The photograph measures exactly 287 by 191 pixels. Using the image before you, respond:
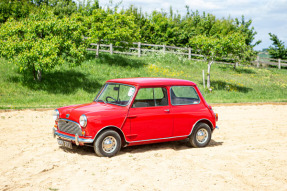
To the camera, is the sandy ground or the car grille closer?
the sandy ground

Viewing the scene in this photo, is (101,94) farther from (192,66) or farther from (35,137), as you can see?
(192,66)

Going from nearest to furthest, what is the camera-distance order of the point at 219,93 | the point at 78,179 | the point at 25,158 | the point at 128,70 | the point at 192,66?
the point at 78,179
the point at 25,158
the point at 219,93
the point at 128,70
the point at 192,66

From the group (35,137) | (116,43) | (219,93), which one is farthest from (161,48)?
(35,137)

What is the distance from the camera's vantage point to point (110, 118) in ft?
24.0

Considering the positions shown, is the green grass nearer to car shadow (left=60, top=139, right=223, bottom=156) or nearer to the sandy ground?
the sandy ground

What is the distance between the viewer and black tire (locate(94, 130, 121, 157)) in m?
7.25

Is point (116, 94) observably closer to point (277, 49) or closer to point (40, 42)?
point (40, 42)

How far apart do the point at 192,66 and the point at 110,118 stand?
76.7 ft

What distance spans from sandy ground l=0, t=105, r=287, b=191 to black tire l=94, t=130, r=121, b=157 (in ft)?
0.53

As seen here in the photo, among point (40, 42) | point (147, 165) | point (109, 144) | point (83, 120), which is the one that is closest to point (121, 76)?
point (40, 42)

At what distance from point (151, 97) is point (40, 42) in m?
12.2

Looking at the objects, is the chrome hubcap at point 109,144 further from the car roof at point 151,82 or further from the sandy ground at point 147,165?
the car roof at point 151,82

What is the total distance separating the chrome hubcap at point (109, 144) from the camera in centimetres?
737

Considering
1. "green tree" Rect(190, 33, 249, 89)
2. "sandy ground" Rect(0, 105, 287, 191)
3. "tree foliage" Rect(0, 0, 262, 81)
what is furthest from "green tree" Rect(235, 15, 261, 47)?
"sandy ground" Rect(0, 105, 287, 191)
